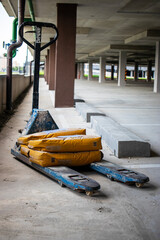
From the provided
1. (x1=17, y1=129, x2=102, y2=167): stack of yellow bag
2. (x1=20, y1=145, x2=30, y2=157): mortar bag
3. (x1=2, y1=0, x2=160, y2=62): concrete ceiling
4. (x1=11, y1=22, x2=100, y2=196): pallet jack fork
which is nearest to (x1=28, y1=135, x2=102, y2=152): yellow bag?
(x1=17, y1=129, x2=102, y2=167): stack of yellow bag

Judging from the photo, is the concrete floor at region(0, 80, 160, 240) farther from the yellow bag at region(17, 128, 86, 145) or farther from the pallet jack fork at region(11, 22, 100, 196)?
the yellow bag at region(17, 128, 86, 145)

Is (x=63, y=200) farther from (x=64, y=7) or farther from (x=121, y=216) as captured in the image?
(x=64, y=7)

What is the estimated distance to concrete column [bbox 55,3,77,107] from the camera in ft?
47.0

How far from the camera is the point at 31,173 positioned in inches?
195

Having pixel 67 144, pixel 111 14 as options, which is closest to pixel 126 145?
pixel 67 144

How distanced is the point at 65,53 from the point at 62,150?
33.4 ft

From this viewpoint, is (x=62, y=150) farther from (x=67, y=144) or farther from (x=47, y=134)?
(x=47, y=134)

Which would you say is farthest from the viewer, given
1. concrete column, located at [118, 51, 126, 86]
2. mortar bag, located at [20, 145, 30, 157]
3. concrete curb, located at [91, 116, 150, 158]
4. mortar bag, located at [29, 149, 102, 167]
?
concrete column, located at [118, 51, 126, 86]

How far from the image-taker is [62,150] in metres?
4.89

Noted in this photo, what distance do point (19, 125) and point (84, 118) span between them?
7.60ft

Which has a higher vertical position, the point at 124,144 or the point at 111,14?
the point at 111,14

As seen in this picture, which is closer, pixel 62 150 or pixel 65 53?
pixel 62 150

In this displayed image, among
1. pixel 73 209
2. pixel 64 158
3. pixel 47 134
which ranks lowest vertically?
pixel 73 209

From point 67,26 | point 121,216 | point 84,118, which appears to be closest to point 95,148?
point 121,216
